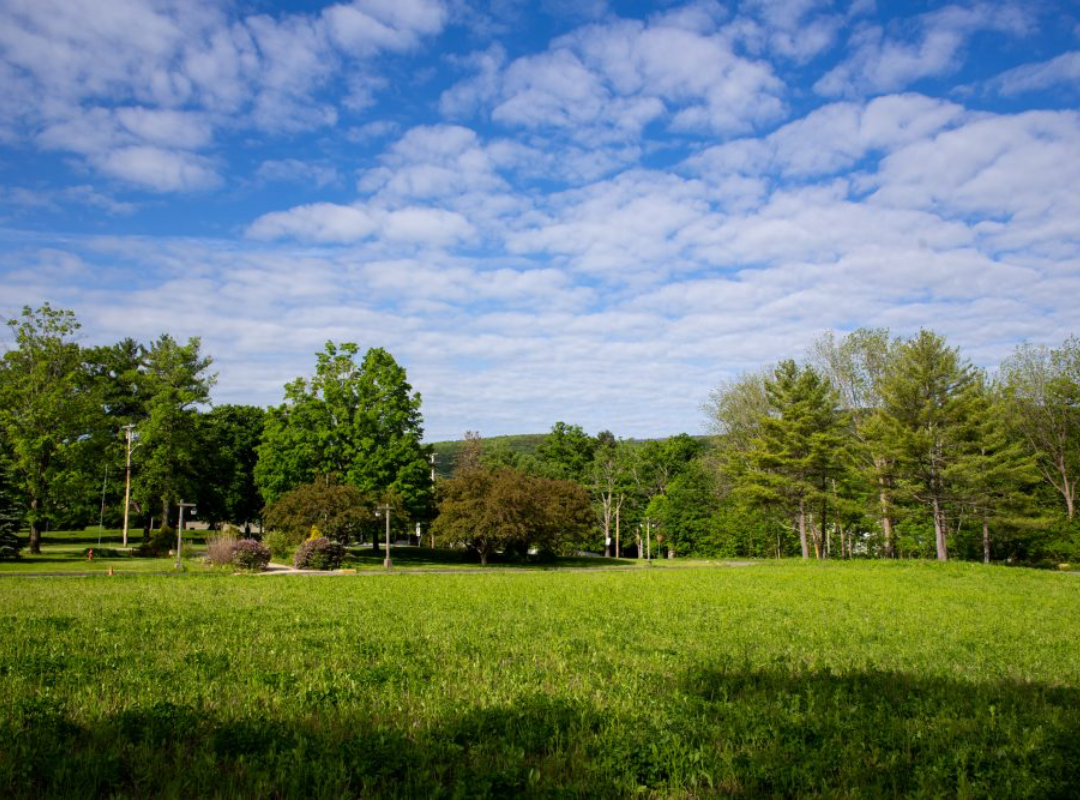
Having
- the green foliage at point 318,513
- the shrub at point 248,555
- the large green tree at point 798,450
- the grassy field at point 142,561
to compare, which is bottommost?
the grassy field at point 142,561

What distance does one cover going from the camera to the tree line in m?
39.1

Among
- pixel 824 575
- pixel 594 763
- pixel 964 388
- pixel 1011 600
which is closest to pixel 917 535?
pixel 964 388

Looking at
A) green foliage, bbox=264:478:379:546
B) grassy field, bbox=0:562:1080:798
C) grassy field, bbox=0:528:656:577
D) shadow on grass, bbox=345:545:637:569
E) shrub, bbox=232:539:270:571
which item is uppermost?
green foliage, bbox=264:478:379:546

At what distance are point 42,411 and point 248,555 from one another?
18.8 m

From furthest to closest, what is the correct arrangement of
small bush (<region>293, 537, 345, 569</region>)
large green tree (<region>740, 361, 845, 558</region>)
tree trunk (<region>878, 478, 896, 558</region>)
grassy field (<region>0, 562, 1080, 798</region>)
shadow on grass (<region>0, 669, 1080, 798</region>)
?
large green tree (<region>740, 361, 845, 558</region>)
tree trunk (<region>878, 478, 896, 558</region>)
small bush (<region>293, 537, 345, 569</region>)
grassy field (<region>0, 562, 1080, 798</region>)
shadow on grass (<region>0, 669, 1080, 798</region>)

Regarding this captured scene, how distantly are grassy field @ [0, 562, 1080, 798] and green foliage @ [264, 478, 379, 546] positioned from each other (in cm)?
2493

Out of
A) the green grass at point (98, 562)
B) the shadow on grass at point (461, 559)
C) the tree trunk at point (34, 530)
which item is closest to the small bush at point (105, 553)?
the green grass at point (98, 562)

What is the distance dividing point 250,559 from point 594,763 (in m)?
30.2

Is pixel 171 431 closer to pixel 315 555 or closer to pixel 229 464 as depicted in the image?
pixel 229 464

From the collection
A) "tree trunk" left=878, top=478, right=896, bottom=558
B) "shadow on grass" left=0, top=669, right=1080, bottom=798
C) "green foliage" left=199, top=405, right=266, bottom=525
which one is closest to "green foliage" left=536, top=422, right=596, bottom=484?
"green foliage" left=199, top=405, right=266, bottom=525

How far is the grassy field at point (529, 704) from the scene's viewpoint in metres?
4.80

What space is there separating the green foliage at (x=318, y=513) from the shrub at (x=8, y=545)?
38.5ft

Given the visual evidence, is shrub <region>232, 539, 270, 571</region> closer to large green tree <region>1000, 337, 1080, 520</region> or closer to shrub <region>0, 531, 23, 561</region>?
shrub <region>0, 531, 23, 561</region>

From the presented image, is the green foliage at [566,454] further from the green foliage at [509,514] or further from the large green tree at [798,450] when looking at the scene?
the large green tree at [798,450]
